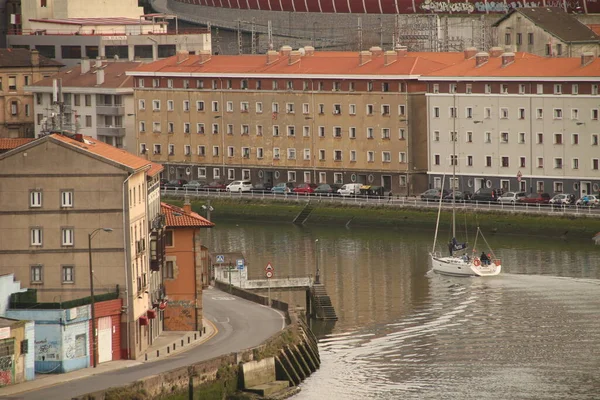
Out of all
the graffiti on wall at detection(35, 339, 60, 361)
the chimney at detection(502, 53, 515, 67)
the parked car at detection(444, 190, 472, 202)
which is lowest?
the graffiti on wall at detection(35, 339, 60, 361)

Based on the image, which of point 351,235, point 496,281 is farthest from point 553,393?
point 351,235

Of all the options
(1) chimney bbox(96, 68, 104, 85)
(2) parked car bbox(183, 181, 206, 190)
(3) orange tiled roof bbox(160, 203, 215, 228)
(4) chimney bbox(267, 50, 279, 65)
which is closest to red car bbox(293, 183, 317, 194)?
(2) parked car bbox(183, 181, 206, 190)

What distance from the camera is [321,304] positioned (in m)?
85.6

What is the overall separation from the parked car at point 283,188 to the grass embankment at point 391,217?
74.7 inches

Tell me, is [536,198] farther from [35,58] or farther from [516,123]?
[35,58]

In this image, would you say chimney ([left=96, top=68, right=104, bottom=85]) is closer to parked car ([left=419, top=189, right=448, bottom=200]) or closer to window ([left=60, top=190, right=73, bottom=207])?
parked car ([left=419, top=189, right=448, bottom=200])

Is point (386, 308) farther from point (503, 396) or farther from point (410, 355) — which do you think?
point (503, 396)

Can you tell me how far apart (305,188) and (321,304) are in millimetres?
42997

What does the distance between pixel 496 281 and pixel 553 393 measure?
27.0 meters

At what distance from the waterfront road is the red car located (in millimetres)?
42921

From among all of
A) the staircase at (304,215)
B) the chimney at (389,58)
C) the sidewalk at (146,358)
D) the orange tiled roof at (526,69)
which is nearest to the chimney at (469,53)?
the orange tiled roof at (526,69)

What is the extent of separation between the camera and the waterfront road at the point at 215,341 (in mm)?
62366

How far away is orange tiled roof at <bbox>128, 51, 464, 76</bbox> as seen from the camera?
128 m

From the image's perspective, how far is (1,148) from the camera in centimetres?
7306
